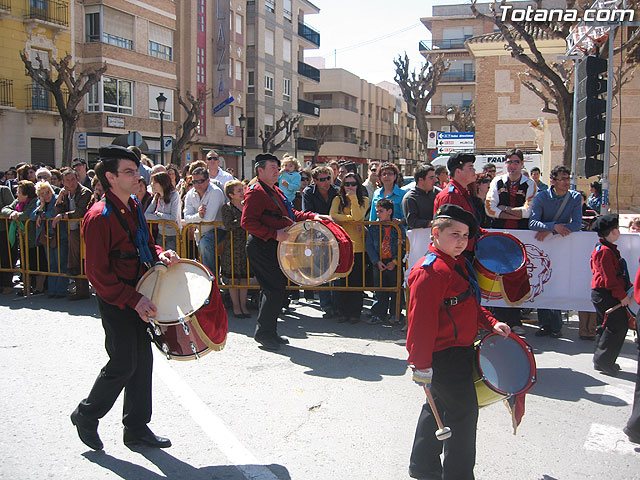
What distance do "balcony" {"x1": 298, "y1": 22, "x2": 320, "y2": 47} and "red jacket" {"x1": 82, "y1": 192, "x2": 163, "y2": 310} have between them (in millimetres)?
55869

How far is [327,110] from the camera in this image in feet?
221

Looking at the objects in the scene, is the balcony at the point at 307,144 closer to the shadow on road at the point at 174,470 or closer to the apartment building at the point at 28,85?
the apartment building at the point at 28,85

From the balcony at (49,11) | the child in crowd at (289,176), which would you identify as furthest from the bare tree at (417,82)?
the child in crowd at (289,176)

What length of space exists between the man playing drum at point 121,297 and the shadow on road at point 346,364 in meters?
2.11

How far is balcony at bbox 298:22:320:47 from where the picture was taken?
57375 millimetres

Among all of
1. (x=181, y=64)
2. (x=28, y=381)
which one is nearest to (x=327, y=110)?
(x=181, y=64)

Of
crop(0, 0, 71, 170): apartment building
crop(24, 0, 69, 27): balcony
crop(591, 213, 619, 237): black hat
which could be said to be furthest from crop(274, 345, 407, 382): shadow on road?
crop(24, 0, 69, 27): balcony

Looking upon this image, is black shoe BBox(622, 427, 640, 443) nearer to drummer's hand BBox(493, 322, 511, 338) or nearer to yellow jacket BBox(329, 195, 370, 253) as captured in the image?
drummer's hand BBox(493, 322, 511, 338)

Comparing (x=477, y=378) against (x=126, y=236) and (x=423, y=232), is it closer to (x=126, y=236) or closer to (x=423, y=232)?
(x=126, y=236)

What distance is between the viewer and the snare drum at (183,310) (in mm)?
4184

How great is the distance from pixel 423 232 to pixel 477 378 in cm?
428

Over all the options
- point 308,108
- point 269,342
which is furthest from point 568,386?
point 308,108

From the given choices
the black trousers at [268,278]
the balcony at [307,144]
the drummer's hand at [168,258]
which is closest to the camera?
the drummer's hand at [168,258]

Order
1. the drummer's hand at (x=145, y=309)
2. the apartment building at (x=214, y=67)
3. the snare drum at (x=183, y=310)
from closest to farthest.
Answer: the drummer's hand at (x=145, y=309), the snare drum at (x=183, y=310), the apartment building at (x=214, y=67)
